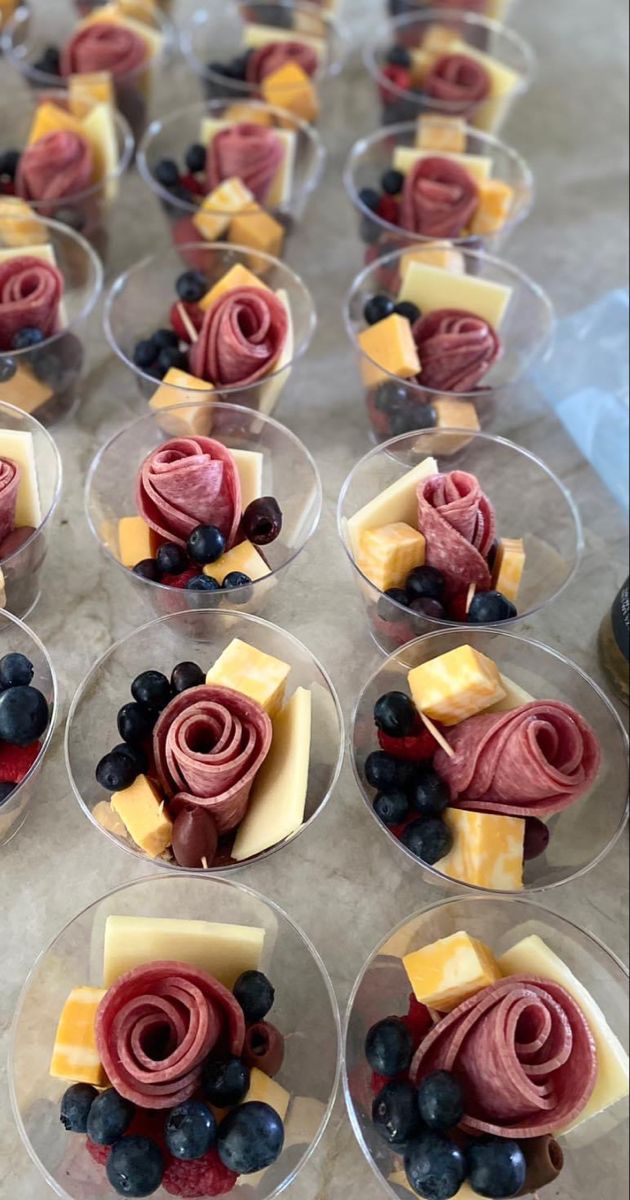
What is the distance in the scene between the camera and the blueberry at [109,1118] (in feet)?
2.70

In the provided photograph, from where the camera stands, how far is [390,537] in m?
1.16

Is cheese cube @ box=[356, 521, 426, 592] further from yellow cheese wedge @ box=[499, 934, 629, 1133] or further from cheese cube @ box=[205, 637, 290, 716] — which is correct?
yellow cheese wedge @ box=[499, 934, 629, 1133]

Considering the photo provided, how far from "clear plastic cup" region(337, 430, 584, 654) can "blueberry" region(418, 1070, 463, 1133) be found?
503mm

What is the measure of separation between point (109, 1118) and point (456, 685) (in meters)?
0.54

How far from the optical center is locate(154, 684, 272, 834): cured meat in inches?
38.0

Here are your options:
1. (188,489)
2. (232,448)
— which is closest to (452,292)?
(232,448)

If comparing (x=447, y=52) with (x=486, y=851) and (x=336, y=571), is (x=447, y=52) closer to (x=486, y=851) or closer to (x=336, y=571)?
(x=336, y=571)

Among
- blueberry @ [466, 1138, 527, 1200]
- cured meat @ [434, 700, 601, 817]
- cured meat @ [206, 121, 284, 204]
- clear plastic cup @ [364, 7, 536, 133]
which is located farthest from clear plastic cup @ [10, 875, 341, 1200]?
clear plastic cup @ [364, 7, 536, 133]

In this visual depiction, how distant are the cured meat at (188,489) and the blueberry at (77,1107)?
60 cm

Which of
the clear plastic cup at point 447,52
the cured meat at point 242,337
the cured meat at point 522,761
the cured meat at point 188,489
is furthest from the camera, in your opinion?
the clear plastic cup at point 447,52

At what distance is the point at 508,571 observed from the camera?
46.5 inches

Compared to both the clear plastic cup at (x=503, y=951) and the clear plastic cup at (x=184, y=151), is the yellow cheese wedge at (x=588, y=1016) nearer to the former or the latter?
the clear plastic cup at (x=503, y=951)

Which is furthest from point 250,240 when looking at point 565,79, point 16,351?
point 565,79

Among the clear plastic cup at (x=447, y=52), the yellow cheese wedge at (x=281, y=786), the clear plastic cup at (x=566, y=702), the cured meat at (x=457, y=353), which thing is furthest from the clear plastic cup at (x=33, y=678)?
the clear plastic cup at (x=447, y=52)
